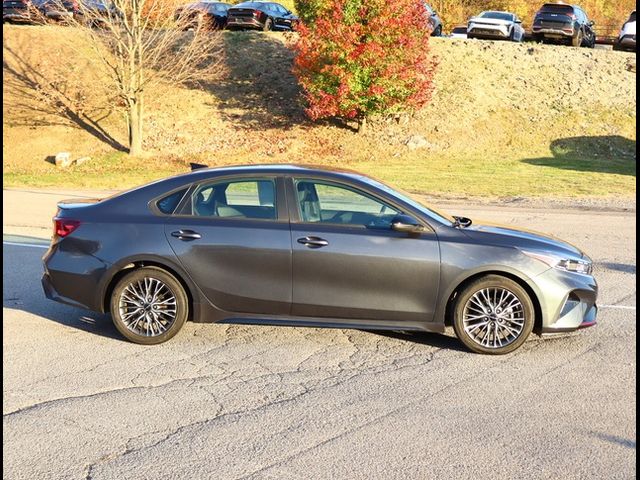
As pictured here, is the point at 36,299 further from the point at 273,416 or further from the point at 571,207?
the point at 571,207

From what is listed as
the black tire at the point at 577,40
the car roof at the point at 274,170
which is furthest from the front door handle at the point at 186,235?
the black tire at the point at 577,40

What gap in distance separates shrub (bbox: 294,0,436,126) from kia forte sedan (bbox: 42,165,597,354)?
20.2 metres

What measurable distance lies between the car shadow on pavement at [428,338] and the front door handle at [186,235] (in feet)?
6.04

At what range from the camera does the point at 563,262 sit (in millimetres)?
7176

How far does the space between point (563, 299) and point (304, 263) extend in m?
2.19

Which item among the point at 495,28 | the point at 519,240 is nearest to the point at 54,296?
the point at 519,240

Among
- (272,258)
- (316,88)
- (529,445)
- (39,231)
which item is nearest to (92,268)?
(272,258)

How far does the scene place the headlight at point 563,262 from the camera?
279 inches

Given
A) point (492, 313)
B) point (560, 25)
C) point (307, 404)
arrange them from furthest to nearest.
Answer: point (560, 25), point (492, 313), point (307, 404)

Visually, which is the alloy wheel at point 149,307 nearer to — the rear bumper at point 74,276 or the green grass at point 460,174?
the rear bumper at point 74,276

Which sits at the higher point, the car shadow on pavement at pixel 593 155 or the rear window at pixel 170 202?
the rear window at pixel 170 202

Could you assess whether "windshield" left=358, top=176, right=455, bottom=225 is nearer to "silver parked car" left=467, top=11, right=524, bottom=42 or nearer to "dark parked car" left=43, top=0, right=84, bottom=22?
"dark parked car" left=43, top=0, right=84, bottom=22

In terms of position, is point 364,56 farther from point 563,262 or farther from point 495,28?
point 563,262

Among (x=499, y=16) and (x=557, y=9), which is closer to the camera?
(x=557, y=9)
